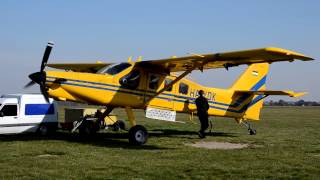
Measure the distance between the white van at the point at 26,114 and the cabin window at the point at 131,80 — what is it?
16.3ft

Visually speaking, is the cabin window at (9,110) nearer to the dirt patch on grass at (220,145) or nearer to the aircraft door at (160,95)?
the aircraft door at (160,95)

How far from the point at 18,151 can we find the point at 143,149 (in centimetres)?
387

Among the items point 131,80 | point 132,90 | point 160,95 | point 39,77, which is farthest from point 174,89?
point 39,77

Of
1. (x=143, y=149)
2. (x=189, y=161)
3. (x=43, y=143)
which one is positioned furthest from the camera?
(x=43, y=143)

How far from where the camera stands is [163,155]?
11.5m

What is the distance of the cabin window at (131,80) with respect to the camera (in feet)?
49.4

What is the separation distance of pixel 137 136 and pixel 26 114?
19.0ft

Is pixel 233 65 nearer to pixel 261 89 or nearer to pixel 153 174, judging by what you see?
pixel 261 89

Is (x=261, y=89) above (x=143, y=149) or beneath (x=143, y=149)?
above

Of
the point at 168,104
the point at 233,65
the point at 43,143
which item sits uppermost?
the point at 233,65

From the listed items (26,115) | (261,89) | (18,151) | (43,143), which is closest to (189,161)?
(18,151)

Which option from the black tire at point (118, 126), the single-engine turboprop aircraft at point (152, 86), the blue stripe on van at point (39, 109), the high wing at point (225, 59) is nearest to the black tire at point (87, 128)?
the single-engine turboprop aircraft at point (152, 86)

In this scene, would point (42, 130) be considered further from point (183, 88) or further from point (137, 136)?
point (183, 88)

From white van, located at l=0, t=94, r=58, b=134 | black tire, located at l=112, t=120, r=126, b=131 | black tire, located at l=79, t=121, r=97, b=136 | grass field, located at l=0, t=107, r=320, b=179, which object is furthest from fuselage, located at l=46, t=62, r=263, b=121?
black tire, located at l=112, t=120, r=126, b=131
